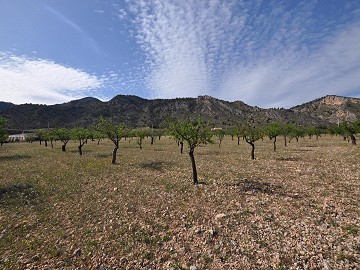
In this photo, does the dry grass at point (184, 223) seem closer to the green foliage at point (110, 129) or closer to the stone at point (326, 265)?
the stone at point (326, 265)

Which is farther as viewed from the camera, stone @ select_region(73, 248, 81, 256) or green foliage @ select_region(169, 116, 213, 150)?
green foliage @ select_region(169, 116, 213, 150)

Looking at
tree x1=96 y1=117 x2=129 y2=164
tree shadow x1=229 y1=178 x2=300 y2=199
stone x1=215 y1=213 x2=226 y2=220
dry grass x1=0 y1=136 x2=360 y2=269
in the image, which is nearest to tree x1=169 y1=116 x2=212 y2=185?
dry grass x1=0 y1=136 x2=360 y2=269

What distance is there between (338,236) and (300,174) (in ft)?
51.2

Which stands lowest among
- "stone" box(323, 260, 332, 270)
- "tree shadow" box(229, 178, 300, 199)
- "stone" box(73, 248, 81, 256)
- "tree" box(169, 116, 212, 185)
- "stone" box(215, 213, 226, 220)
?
"stone" box(73, 248, 81, 256)

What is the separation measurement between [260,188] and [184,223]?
979cm

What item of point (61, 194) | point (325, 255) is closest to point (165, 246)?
point (325, 255)

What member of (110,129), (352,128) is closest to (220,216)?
(110,129)

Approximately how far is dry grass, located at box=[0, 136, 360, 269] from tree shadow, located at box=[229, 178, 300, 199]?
0.09 meters

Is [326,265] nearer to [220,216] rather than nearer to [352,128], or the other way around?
[220,216]

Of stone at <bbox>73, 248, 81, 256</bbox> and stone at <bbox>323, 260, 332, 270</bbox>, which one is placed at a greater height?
stone at <bbox>323, 260, 332, 270</bbox>

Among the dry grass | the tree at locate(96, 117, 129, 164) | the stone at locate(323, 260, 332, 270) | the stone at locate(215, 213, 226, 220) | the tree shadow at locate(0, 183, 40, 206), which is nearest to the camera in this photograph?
the stone at locate(323, 260, 332, 270)

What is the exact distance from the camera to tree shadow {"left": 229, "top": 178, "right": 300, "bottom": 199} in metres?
19.1

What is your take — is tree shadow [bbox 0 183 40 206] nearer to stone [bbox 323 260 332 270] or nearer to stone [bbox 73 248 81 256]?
stone [bbox 73 248 81 256]

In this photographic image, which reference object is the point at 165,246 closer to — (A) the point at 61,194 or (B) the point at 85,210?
(B) the point at 85,210
